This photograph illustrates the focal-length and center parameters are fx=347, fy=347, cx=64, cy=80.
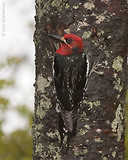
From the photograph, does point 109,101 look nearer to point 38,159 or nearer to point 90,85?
point 90,85

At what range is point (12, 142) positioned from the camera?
431cm

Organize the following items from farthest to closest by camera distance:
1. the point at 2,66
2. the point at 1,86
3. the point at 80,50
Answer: the point at 2,66
the point at 1,86
the point at 80,50

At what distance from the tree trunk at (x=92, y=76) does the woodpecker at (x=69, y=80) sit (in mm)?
37

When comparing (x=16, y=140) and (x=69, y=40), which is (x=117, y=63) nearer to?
(x=69, y=40)

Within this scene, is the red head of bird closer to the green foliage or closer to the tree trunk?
the tree trunk

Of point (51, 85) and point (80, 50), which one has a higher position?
point (80, 50)

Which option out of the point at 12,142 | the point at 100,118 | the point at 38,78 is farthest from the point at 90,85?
the point at 12,142

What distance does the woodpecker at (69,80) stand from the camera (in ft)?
6.04

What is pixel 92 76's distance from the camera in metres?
1.90

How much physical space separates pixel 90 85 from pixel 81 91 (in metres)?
0.06

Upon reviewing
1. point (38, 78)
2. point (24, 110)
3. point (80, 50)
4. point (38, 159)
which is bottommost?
point (24, 110)

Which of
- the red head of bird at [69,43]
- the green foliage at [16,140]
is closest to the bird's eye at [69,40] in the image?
the red head of bird at [69,43]

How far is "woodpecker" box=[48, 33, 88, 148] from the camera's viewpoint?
184cm

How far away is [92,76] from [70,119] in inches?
10.4
